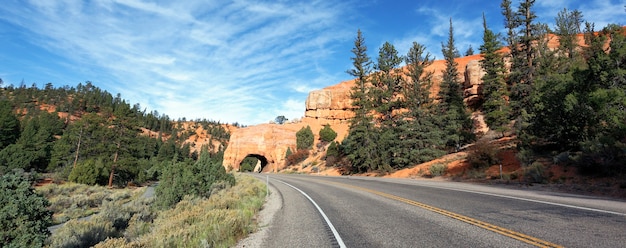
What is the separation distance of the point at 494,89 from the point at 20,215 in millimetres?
44921

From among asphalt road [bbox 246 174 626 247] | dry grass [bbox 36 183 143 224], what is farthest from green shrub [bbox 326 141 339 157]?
asphalt road [bbox 246 174 626 247]

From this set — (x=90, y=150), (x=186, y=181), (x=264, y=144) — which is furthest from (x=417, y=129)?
(x=264, y=144)

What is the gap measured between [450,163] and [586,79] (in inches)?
461

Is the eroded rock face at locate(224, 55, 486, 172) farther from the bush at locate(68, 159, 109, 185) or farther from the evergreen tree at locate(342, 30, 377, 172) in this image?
the bush at locate(68, 159, 109, 185)

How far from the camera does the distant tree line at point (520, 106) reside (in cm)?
1711

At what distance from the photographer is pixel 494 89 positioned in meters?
39.5

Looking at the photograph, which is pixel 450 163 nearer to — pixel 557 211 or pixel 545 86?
pixel 545 86

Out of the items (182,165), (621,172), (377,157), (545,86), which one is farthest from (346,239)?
(377,157)

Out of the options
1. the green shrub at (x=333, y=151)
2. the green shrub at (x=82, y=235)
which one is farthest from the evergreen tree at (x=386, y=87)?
the green shrub at (x=82, y=235)

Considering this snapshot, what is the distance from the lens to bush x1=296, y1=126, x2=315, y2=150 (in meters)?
73.4

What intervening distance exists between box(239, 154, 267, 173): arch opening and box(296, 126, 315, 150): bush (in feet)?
40.1

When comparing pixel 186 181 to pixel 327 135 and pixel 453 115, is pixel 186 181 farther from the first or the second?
pixel 327 135

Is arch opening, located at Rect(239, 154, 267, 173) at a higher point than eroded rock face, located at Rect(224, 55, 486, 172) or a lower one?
lower

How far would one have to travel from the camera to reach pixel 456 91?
4588 cm
